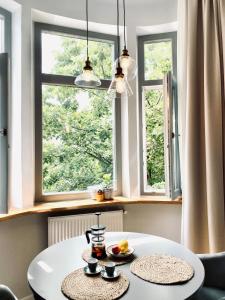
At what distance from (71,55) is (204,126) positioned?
1.54 metres

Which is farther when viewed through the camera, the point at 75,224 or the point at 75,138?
the point at 75,138

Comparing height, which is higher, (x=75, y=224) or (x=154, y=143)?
(x=154, y=143)

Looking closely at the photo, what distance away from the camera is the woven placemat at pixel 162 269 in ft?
3.86

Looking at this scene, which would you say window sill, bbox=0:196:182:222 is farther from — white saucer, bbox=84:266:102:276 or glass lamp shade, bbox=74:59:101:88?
glass lamp shade, bbox=74:59:101:88

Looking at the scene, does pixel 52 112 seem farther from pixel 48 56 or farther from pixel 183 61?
pixel 183 61

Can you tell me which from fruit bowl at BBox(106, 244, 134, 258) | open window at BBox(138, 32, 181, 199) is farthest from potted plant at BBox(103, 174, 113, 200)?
fruit bowl at BBox(106, 244, 134, 258)

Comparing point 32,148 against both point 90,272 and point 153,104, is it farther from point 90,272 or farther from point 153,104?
point 90,272

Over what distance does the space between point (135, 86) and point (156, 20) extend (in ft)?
2.39

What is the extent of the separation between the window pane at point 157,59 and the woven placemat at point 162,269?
2.03 metres

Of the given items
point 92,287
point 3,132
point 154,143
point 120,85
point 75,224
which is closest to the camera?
point 92,287

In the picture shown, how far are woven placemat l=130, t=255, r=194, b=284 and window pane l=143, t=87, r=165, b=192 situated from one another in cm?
144

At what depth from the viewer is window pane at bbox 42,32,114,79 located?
2.65m

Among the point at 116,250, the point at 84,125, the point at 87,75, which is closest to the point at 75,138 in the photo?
the point at 84,125

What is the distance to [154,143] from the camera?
9.32 feet
